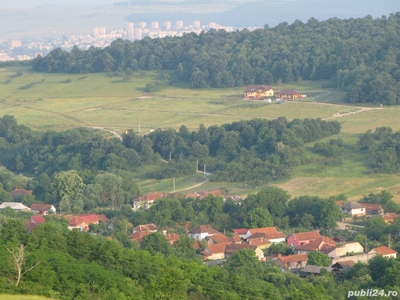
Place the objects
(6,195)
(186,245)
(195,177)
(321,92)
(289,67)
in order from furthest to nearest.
A: 1. (289,67)
2. (321,92)
3. (195,177)
4. (6,195)
5. (186,245)

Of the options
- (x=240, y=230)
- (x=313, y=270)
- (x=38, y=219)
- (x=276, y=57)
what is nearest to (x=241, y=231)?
(x=240, y=230)

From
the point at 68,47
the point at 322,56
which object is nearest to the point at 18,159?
the point at 322,56

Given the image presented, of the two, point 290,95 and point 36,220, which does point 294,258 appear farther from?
Result: point 290,95

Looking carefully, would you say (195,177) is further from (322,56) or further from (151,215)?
(322,56)

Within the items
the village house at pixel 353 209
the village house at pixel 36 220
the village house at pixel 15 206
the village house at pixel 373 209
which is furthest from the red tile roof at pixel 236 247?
the village house at pixel 15 206

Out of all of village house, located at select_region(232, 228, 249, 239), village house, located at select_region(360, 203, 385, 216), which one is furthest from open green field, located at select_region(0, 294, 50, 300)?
village house, located at select_region(360, 203, 385, 216)

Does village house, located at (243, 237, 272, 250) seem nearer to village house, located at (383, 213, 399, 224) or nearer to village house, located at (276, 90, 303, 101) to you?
village house, located at (383, 213, 399, 224)
